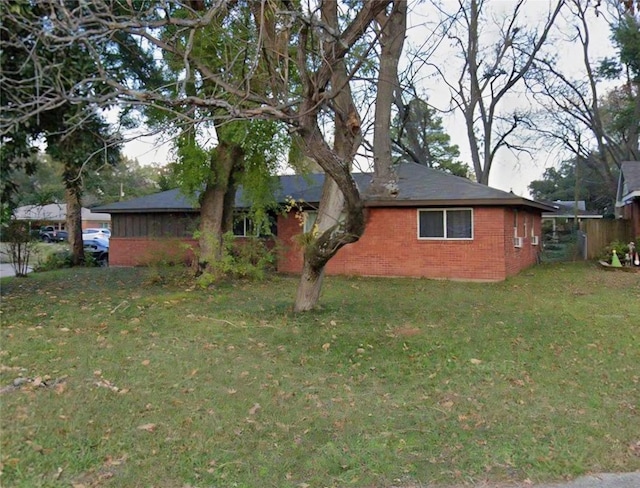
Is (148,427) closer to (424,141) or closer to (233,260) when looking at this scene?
(233,260)

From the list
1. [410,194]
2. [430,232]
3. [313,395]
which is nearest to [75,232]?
[410,194]

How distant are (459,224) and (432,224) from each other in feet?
2.57

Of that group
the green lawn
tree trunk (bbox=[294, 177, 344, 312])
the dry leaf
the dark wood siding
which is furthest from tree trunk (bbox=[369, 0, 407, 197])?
the dark wood siding

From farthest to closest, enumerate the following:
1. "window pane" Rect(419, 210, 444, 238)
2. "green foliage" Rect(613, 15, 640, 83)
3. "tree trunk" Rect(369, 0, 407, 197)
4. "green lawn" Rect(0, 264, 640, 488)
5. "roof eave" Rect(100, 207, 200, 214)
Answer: "green foliage" Rect(613, 15, 640, 83) < "roof eave" Rect(100, 207, 200, 214) < "window pane" Rect(419, 210, 444, 238) < "tree trunk" Rect(369, 0, 407, 197) < "green lawn" Rect(0, 264, 640, 488)

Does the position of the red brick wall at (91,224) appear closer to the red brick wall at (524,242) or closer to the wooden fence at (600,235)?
the red brick wall at (524,242)

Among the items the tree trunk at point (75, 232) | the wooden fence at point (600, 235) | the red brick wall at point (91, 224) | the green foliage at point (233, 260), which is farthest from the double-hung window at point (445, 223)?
the red brick wall at point (91, 224)

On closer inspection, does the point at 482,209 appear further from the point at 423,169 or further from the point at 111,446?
the point at 111,446

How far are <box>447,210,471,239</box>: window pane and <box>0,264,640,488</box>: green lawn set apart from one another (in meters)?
5.42

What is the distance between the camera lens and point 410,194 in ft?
50.9

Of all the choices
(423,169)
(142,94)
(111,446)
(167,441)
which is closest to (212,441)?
(167,441)

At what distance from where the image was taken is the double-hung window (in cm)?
1484

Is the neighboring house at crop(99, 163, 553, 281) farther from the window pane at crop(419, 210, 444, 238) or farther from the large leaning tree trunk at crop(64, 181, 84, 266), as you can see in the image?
the large leaning tree trunk at crop(64, 181, 84, 266)

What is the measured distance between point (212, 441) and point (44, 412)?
4.86ft

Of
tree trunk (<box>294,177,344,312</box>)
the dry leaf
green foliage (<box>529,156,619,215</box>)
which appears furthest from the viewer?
green foliage (<box>529,156,619,215</box>)
